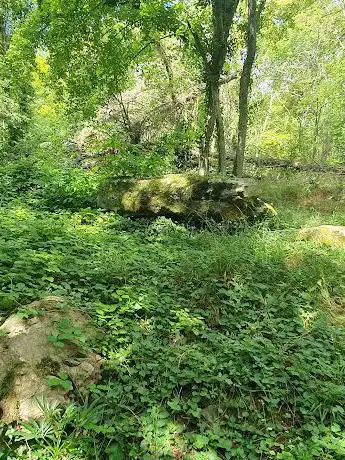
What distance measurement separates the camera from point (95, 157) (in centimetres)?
1055

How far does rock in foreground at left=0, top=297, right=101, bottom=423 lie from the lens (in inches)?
89.7

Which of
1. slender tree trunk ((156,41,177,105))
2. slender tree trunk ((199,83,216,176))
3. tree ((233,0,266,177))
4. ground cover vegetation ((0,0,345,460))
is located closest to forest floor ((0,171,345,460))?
ground cover vegetation ((0,0,345,460))

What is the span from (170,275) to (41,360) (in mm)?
1960

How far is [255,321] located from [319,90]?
18.3m

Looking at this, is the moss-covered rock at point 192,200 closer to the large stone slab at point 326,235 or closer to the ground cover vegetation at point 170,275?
the ground cover vegetation at point 170,275

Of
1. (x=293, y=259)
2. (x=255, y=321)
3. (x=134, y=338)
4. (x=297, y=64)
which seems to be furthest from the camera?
(x=297, y=64)

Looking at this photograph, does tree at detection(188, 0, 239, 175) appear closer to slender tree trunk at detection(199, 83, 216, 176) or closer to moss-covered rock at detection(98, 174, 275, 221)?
slender tree trunk at detection(199, 83, 216, 176)

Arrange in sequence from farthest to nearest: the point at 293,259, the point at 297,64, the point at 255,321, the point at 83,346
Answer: the point at 297,64
the point at 293,259
the point at 255,321
the point at 83,346

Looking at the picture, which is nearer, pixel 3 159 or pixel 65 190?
pixel 65 190

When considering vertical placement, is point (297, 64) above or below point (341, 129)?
above

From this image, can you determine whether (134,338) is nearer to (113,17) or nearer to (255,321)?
(255,321)

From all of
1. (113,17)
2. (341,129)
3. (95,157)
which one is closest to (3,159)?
(95,157)

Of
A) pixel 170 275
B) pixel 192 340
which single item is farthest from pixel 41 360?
pixel 170 275

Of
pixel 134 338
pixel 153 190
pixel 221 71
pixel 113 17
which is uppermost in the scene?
pixel 113 17
